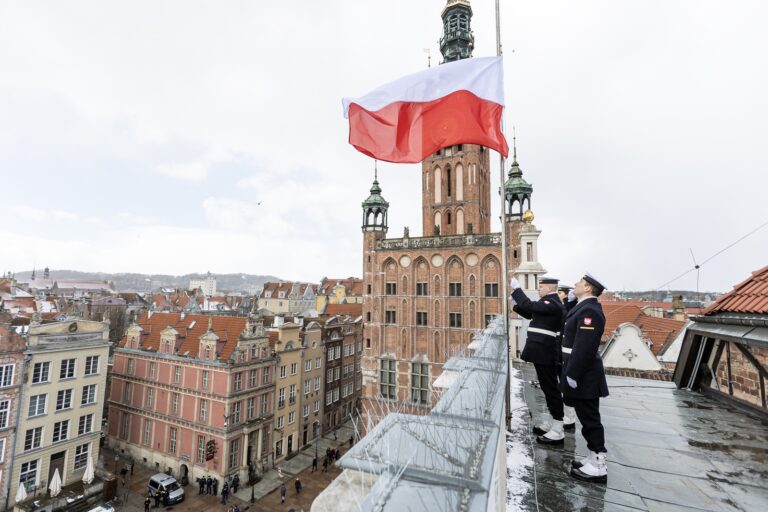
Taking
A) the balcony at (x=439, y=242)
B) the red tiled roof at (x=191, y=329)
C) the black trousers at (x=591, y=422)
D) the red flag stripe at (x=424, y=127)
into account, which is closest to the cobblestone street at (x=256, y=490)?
the red tiled roof at (x=191, y=329)

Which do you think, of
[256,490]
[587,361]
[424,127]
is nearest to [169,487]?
[256,490]

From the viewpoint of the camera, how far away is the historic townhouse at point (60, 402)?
21.4 metres

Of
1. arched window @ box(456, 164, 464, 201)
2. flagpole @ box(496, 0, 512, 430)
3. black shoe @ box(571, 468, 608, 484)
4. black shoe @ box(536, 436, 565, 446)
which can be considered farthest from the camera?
arched window @ box(456, 164, 464, 201)

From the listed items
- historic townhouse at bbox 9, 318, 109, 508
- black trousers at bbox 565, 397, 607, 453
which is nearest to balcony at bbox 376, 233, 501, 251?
historic townhouse at bbox 9, 318, 109, 508

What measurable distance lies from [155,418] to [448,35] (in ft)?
142

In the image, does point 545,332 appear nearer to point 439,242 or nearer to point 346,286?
point 439,242

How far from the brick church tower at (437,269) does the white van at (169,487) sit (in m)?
13.7

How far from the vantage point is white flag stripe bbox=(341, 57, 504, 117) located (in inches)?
297

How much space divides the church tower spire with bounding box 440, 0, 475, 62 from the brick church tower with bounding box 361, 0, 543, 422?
9cm

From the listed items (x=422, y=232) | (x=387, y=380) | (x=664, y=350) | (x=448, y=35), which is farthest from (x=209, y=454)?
(x=448, y=35)

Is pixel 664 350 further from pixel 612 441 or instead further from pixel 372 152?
pixel 372 152

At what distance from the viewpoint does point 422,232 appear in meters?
34.2

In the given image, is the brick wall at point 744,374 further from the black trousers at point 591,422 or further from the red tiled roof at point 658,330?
the red tiled roof at point 658,330

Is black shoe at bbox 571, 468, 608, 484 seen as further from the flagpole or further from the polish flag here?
the polish flag
